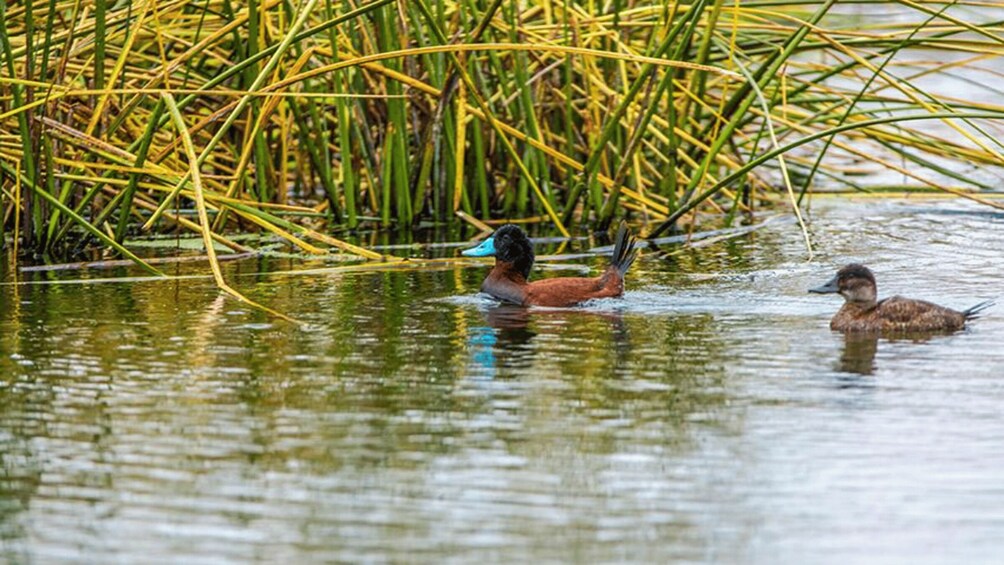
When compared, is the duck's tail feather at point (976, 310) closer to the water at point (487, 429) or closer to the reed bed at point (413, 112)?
the water at point (487, 429)

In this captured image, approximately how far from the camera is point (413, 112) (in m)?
10.5

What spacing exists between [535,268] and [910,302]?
105 inches

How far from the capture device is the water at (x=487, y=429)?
423cm

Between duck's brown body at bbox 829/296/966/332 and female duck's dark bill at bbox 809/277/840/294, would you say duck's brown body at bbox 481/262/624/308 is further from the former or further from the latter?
duck's brown body at bbox 829/296/966/332

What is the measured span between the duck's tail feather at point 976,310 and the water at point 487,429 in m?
0.09

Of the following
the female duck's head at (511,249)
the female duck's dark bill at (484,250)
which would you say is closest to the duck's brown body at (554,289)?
the female duck's head at (511,249)

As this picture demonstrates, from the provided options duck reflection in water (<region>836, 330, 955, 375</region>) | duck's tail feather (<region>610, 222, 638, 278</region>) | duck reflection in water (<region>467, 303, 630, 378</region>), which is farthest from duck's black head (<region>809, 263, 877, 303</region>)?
duck's tail feather (<region>610, 222, 638, 278</region>)

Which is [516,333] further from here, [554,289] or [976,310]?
[976,310]

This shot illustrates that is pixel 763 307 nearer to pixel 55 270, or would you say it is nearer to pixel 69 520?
pixel 55 270

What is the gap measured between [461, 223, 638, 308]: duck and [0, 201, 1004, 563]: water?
0.11m

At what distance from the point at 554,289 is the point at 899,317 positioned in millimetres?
1702

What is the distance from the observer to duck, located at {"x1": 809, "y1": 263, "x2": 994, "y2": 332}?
7.00m

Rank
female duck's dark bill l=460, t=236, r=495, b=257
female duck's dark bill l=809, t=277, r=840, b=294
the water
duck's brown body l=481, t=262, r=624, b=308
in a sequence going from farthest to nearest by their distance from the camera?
female duck's dark bill l=460, t=236, r=495, b=257 → duck's brown body l=481, t=262, r=624, b=308 → female duck's dark bill l=809, t=277, r=840, b=294 → the water

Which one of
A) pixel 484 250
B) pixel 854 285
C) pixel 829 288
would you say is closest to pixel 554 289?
pixel 484 250
